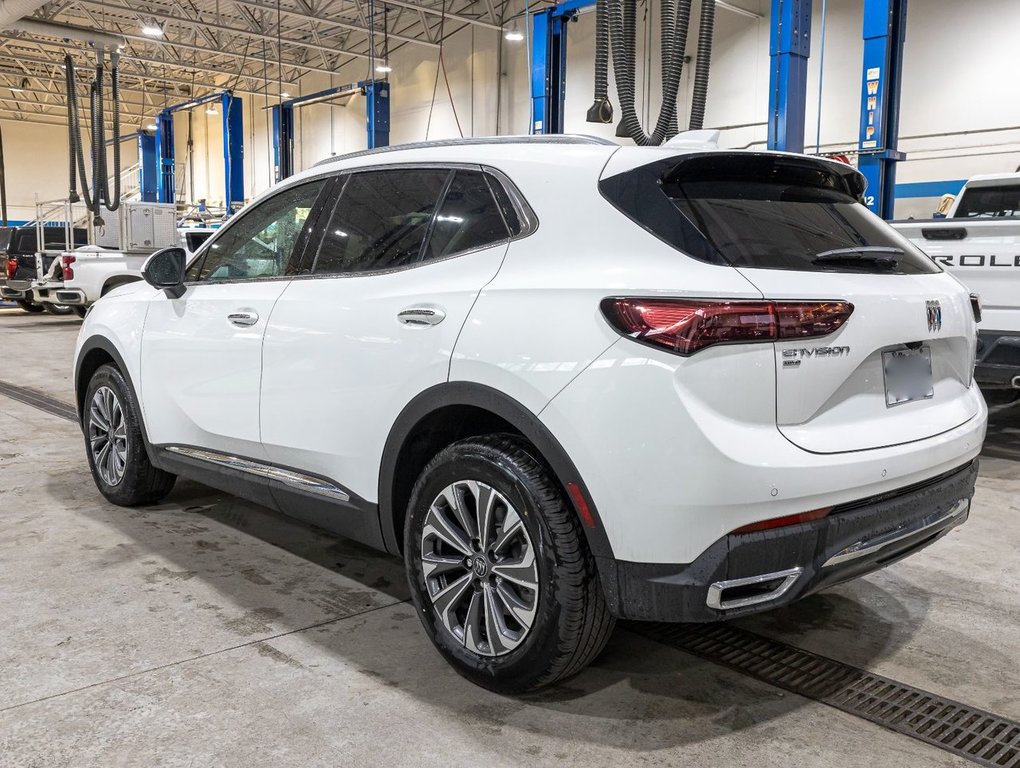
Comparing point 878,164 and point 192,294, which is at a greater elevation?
point 878,164

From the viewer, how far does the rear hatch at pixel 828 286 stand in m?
2.20

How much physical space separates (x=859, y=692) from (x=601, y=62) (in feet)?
16.1

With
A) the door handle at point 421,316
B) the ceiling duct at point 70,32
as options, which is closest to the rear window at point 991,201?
the door handle at point 421,316

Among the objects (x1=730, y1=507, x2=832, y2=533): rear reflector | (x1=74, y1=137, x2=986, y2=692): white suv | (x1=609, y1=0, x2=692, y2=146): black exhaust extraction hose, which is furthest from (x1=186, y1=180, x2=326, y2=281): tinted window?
(x1=609, y1=0, x2=692, y2=146): black exhaust extraction hose

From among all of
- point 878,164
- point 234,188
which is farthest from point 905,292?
point 234,188

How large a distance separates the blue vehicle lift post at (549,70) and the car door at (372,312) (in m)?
7.04

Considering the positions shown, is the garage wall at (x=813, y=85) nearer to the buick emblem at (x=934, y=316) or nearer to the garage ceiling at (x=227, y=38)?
the garage ceiling at (x=227, y=38)

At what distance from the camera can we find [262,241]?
362 centimetres

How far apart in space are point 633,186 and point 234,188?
2100 cm

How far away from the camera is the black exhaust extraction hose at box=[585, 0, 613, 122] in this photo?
612 cm

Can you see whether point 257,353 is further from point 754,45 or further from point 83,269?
point 754,45

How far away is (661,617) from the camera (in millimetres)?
2191

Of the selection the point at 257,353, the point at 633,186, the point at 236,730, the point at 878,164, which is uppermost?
the point at 878,164

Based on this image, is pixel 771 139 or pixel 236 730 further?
pixel 771 139
